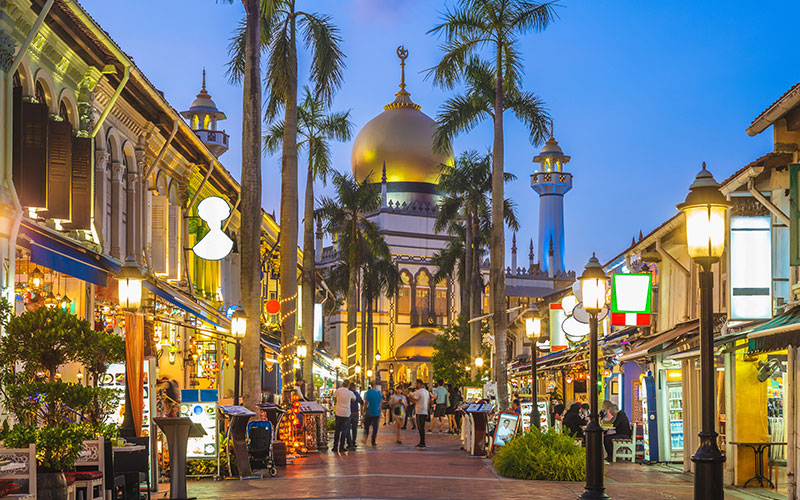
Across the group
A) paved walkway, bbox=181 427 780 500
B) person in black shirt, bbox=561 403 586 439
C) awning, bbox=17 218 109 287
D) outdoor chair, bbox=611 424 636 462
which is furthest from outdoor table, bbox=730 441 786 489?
awning, bbox=17 218 109 287

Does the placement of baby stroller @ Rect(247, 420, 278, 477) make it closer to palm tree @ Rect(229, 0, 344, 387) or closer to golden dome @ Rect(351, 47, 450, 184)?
palm tree @ Rect(229, 0, 344, 387)

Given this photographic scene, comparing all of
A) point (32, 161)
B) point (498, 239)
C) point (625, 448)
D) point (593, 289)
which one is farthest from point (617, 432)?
point (32, 161)

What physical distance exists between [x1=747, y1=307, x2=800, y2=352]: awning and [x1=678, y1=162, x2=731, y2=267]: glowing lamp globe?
3.73m

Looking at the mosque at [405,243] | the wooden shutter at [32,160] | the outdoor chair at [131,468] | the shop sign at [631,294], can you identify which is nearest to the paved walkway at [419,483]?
the outdoor chair at [131,468]

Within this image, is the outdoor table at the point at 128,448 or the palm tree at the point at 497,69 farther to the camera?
the palm tree at the point at 497,69

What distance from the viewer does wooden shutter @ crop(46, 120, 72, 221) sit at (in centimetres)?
1823

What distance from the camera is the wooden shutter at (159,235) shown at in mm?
27422

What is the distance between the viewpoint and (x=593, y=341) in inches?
625

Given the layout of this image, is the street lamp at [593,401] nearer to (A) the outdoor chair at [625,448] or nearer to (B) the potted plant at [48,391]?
(B) the potted plant at [48,391]

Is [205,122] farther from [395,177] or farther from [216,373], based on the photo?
[395,177]

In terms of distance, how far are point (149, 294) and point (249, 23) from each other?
20.8 feet

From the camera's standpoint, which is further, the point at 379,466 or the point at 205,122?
the point at 205,122

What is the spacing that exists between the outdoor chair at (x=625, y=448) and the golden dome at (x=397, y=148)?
209 ft

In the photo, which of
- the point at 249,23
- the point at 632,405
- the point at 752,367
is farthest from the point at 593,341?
the point at 632,405
